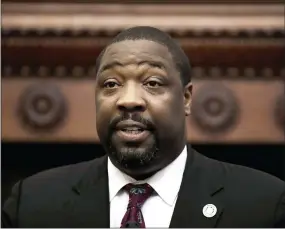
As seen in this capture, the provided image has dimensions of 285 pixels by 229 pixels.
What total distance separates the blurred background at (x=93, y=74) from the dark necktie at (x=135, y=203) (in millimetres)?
1250

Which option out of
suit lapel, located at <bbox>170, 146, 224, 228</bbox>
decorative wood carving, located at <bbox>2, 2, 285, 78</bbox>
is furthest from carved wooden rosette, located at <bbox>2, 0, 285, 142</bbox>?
suit lapel, located at <bbox>170, 146, 224, 228</bbox>

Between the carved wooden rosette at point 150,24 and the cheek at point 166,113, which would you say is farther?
the carved wooden rosette at point 150,24

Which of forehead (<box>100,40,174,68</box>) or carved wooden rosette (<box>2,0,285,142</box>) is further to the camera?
carved wooden rosette (<box>2,0,285,142</box>)

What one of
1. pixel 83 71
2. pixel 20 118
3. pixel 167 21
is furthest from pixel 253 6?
pixel 20 118

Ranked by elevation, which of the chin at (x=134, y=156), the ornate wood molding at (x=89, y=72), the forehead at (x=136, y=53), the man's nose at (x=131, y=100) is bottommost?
the chin at (x=134, y=156)

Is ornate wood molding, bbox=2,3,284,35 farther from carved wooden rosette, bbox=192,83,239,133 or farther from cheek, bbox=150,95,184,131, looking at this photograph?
cheek, bbox=150,95,184,131

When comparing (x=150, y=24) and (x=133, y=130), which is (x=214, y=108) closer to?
(x=150, y=24)

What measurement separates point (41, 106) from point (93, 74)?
0.74ft

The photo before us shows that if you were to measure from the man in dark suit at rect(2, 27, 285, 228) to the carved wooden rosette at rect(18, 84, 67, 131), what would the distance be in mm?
1240

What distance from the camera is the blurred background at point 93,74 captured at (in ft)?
6.31

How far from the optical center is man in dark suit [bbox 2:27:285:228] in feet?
2.15

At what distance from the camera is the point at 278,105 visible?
198 cm

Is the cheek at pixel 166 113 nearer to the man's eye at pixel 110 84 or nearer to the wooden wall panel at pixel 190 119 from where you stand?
the man's eye at pixel 110 84

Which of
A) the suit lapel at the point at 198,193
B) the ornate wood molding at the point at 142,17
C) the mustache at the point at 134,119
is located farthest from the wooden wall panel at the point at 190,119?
the mustache at the point at 134,119
